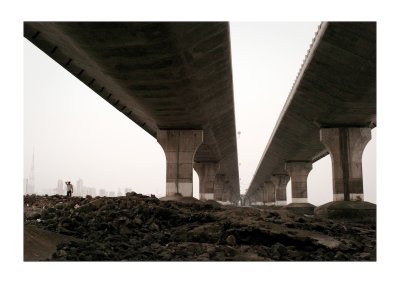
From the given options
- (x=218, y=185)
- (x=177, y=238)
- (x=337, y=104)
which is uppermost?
(x=337, y=104)

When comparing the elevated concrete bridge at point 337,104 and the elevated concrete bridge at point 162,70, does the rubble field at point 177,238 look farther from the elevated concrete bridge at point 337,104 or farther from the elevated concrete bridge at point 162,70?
the elevated concrete bridge at point 337,104

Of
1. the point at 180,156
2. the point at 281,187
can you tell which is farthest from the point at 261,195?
the point at 180,156

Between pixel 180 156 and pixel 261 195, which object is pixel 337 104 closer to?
pixel 180 156

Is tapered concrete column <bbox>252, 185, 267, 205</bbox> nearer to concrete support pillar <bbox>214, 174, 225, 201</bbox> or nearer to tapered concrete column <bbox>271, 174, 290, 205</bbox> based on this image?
tapered concrete column <bbox>271, 174, 290, 205</bbox>

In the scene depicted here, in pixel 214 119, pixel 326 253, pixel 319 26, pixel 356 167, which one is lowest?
pixel 326 253

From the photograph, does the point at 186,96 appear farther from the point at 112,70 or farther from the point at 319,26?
the point at 319,26

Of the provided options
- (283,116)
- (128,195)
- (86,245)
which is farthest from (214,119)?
(86,245)

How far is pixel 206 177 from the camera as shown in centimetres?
4762

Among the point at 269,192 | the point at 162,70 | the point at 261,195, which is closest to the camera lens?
the point at 162,70

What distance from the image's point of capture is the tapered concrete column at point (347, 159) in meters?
25.5

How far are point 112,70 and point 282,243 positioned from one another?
9749mm

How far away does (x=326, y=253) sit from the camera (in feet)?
35.4

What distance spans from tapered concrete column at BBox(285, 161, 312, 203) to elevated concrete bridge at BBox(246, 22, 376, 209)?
6150mm

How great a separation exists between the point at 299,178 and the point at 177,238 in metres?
37.3
